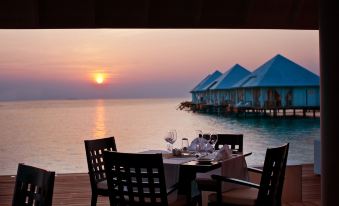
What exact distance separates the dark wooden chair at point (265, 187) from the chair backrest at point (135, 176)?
0.50 m

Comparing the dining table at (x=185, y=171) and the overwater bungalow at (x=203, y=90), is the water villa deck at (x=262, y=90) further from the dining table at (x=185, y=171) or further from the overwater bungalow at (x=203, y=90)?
the dining table at (x=185, y=171)

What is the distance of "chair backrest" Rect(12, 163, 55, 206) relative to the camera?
5.13 feet

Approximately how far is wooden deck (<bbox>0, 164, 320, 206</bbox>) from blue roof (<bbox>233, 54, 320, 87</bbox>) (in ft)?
87.6

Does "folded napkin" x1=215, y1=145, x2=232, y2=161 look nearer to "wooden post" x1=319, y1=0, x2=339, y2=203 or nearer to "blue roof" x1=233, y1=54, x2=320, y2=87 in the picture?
"wooden post" x1=319, y1=0, x2=339, y2=203

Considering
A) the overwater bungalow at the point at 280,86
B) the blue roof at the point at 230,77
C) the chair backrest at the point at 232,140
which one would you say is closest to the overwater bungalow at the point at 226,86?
the blue roof at the point at 230,77

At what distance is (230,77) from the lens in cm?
3528

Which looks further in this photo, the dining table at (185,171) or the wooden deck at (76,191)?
the wooden deck at (76,191)

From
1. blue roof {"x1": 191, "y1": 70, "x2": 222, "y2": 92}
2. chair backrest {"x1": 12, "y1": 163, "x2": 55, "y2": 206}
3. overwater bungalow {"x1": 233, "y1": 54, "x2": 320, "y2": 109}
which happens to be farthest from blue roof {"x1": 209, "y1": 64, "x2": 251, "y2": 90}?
chair backrest {"x1": 12, "y1": 163, "x2": 55, "y2": 206}

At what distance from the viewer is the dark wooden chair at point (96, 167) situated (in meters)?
3.78

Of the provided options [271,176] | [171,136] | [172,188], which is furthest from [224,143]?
[172,188]

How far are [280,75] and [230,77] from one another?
3927 millimetres
